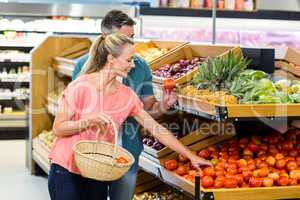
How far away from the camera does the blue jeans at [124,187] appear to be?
155 inches

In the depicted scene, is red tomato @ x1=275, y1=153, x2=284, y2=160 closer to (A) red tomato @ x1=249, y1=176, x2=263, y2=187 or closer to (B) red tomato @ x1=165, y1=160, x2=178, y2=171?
(A) red tomato @ x1=249, y1=176, x2=263, y2=187

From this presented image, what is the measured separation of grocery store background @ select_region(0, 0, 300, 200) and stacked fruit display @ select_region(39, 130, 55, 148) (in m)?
1.49

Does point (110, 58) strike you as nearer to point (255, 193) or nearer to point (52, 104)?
point (255, 193)

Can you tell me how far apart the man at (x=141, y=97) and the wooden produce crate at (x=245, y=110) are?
1.70 feet

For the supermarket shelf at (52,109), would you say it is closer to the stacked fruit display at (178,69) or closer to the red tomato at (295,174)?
the stacked fruit display at (178,69)

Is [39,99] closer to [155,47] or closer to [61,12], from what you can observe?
[155,47]

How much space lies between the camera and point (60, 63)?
7.30 meters

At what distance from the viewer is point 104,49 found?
11.4 ft

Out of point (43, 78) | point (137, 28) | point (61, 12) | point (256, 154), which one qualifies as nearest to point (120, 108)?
point (256, 154)

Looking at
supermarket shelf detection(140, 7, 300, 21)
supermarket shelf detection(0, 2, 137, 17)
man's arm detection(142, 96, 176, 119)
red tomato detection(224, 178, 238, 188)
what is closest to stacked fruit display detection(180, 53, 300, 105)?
man's arm detection(142, 96, 176, 119)

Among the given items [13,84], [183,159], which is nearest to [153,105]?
[183,159]

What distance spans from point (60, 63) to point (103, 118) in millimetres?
4125

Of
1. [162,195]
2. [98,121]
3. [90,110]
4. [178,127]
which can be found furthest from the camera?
[162,195]

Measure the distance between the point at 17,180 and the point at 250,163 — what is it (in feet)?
14.3
